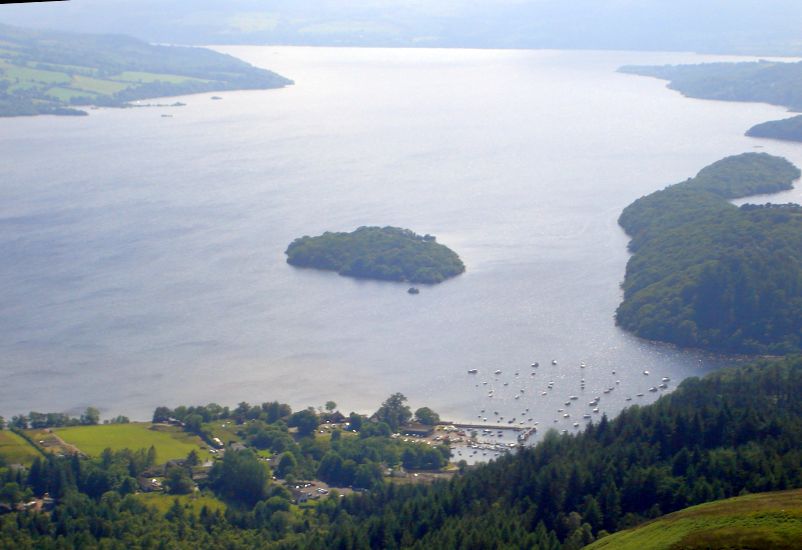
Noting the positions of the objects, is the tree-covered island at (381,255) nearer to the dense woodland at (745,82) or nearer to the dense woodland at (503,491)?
the dense woodland at (503,491)

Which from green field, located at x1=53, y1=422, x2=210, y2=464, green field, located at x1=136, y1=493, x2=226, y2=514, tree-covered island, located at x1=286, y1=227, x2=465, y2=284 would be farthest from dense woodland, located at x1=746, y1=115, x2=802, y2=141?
green field, located at x1=136, y1=493, x2=226, y2=514

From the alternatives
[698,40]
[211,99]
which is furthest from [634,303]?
[698,40]

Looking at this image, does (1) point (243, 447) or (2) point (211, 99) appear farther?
(2) point (211, 99)

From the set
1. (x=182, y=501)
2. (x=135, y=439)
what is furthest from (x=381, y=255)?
(x=182, y=501)

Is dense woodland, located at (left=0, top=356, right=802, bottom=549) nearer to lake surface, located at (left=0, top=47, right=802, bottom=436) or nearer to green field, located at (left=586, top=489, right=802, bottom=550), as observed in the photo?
green field, located at (left=586, top=489, right=802, bottom=550)

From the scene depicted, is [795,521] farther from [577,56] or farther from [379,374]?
[577,56]

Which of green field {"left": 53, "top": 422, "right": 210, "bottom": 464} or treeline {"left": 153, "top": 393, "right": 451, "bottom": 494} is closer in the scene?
treeline {"left": 153, "top": 393, "right": 451, "bottom": 494}
